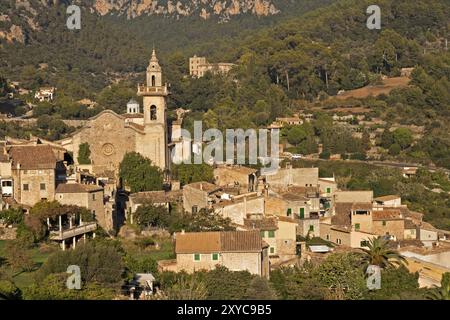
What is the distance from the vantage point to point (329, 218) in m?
30.4

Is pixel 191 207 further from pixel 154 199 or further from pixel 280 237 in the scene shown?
pixel 280 237

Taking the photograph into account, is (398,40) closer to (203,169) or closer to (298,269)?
(203,169)

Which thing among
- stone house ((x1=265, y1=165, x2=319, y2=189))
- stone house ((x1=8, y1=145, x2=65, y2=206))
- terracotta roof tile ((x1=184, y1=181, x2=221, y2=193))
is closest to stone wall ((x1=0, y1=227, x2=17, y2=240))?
stone house ((x1=8, y1=145, x2=65, y2=206))

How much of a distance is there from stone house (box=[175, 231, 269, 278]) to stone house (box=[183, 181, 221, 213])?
5.84 m

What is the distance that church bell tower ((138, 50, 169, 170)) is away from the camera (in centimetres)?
3559

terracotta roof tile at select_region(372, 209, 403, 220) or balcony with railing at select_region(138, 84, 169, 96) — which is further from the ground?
balcony with railing at select_region(138, 84, 169, 96)

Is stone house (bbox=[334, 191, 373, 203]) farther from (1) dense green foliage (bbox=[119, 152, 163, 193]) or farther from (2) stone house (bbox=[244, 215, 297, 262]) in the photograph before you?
(2) stone house (bbox=[244, 215, 297, 262])

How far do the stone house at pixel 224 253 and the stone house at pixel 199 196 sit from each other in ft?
19.2

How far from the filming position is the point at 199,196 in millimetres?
31391

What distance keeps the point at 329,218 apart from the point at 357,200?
2.93 m

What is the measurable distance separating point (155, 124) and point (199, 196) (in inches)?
204
